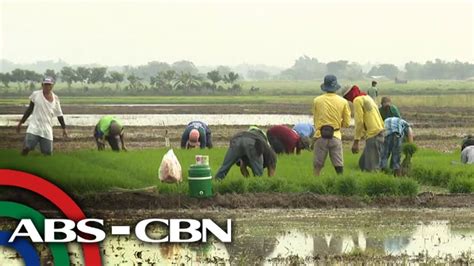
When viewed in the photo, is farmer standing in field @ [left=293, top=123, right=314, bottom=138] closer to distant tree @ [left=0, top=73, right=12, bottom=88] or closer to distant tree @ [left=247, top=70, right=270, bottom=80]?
distant tree @ [left=0, top=73, right=12, bottom=88]

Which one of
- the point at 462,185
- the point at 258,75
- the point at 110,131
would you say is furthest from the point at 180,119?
the point at 258,75

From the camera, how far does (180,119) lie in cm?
2645

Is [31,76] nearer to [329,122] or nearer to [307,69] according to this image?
[307,69]

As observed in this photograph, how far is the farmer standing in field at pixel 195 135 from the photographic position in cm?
1227

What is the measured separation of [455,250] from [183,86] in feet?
146

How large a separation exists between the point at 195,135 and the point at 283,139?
44.9 inches

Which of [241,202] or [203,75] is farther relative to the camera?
[203,75]

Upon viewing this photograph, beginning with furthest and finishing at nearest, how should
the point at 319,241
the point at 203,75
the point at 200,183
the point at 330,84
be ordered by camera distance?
the point at 203,75 → the point at 330,84 → the point at 200,183 → the point at 319,241

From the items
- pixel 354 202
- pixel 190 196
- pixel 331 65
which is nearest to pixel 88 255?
pixel 190 196

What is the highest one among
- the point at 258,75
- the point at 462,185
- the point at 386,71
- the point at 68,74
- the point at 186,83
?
A: the point at 462,185

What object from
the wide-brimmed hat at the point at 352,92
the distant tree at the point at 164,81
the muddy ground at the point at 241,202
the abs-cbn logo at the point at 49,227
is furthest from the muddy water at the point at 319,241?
the distant tree at the point at 164,81

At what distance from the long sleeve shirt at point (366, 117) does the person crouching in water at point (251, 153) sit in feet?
3.94

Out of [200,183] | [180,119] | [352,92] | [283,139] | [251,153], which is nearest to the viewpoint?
[200,183]

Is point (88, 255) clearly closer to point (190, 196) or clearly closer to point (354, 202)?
point (190, 196)
